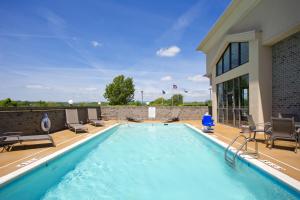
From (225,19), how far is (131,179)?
38.8 ft

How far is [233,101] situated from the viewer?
12273 millimetres

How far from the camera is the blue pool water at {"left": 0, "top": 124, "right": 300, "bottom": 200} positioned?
407 centimetres

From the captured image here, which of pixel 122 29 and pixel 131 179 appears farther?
pixel 122 29

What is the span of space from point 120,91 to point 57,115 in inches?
1664

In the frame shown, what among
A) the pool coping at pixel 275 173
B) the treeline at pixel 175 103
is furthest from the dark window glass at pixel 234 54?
the treeline at pixel 175 103

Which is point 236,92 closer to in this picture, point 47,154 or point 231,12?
point 231,12

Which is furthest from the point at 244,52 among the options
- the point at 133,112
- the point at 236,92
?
the point at 133,112

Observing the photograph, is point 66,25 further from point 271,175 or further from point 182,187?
point 271,175

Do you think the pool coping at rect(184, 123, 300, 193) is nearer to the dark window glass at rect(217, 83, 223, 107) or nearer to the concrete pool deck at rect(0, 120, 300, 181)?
the concrete pool deck at rect(0, 120, 300, 181)

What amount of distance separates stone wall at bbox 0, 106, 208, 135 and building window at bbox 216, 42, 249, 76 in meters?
5.18

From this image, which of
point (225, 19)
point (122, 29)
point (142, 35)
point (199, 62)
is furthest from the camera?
point (199, 62)

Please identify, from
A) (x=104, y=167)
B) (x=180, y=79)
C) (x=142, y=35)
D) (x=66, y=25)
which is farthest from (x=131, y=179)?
(x=180, y=79)

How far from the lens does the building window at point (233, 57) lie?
10969mm

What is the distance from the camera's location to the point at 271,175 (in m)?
4.02
